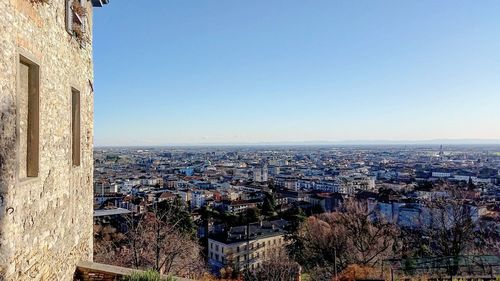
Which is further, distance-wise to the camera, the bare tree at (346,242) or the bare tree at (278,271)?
the bare tree at (346,242)

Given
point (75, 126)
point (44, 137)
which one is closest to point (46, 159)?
point (44, 137)

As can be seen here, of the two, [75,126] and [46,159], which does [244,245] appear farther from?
[46,159]

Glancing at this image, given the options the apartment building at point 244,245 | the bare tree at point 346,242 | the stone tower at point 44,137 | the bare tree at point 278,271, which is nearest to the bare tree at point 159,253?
the bare tree at point 278,271

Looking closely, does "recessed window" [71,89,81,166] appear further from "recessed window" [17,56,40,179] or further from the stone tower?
"recessed window" [17,56,40,179]

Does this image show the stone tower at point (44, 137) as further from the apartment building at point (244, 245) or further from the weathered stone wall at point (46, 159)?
the apartment building at point (244, 245)

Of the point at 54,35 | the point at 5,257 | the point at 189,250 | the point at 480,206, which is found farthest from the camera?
the point at 480,206

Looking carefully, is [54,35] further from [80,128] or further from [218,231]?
[218,231]

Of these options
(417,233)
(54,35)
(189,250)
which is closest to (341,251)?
(417,233)
